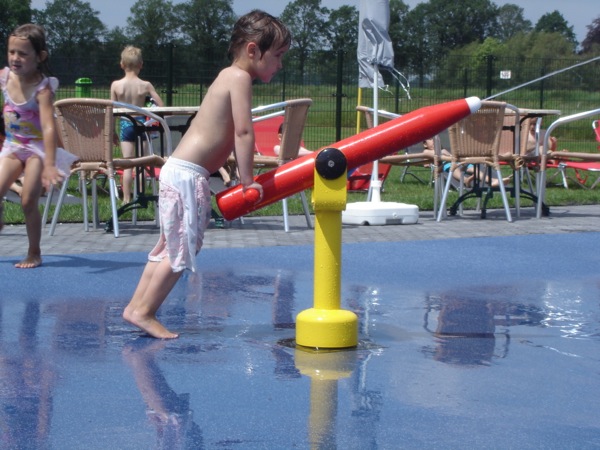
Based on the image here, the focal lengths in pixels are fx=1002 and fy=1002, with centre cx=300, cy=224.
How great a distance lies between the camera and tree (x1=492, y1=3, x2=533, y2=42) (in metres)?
131

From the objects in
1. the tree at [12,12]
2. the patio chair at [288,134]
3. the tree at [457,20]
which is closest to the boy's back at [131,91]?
the patio chair at [288,134]

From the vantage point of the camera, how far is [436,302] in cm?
589

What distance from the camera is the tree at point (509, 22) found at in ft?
429

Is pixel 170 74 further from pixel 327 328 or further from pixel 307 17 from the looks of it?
pixel 307 17

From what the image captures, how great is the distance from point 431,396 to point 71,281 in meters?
3.37

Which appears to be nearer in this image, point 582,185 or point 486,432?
point 486,432

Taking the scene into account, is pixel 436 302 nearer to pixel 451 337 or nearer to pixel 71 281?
pixel 451 337

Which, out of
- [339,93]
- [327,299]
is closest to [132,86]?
[339,93]

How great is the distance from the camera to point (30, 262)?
7004 mm

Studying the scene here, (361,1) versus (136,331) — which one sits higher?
(361,1)

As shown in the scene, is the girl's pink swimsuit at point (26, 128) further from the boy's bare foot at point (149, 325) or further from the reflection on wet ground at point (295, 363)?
the boy's bare foot at point (149, 325)

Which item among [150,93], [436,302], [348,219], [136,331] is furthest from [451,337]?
[150,93]

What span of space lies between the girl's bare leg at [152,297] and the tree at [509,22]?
128497 millimetres

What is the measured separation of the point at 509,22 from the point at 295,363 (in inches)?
5409
